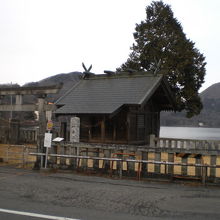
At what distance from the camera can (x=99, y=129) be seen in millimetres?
17547

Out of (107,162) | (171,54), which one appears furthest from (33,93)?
(107,162)

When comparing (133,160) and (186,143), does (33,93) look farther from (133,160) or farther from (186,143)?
(133,160)

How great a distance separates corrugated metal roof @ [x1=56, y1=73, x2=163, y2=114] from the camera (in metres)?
15.7

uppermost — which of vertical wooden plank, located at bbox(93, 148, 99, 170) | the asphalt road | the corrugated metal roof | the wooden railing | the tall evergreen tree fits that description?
the tall evergreen tree

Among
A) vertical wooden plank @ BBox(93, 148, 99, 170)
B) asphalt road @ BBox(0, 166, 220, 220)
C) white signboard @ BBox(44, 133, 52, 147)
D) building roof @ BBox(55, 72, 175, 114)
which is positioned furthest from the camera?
building roof @ BBox(55, 72, 175, 114)

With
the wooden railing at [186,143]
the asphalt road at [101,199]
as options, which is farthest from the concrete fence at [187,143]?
the asphalt road at [101,199]

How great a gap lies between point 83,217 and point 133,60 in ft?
72.4

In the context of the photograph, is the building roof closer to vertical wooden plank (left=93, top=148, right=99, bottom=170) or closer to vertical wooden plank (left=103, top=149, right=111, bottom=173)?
vertical wooden plank (left=93, top=148, right=99, bottom=170)

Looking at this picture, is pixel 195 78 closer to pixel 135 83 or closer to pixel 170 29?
pixel 170 29

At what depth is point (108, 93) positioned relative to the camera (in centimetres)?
1756

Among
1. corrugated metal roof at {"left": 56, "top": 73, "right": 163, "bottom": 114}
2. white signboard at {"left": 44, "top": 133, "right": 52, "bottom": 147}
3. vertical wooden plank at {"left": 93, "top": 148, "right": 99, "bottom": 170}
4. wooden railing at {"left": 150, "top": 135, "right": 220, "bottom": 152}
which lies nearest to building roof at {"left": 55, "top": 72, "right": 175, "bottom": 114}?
corrugated metal roof at {"left": 56, "top": 73, "right": 163, "bottom": 114}

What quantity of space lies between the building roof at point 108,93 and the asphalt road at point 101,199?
241 inches

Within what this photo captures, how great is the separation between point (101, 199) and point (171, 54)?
19.6 metres

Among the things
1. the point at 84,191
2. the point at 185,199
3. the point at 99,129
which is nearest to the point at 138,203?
the point at 185,199
